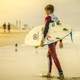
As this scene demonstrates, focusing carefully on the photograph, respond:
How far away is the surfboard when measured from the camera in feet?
11.6

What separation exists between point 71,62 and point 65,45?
208mm

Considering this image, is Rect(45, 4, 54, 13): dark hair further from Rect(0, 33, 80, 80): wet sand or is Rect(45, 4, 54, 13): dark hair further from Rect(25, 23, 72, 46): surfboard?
Rect(0, 33, 80, 80): wet sand

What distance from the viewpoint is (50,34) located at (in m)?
3.55

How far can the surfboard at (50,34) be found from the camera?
3.54 meters

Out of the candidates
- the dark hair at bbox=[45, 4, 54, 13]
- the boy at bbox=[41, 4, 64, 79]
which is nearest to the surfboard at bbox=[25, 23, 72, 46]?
the boy at bbox=[41, 4, 64, 79]

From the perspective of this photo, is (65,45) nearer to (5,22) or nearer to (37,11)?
(37,11)

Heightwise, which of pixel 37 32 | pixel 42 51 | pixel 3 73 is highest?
pixel 37 32

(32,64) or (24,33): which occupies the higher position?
(24,33)

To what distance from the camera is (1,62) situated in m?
3.54

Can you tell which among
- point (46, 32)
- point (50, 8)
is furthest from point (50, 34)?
point (50, 8)

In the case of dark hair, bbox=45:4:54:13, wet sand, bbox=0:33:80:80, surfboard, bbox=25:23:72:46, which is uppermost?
dark hair, bbox=45:4:54:13

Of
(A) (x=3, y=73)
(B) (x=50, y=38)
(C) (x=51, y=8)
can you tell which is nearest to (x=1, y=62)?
(A) (x=3, y=73)

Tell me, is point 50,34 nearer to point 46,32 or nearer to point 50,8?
point 46,32

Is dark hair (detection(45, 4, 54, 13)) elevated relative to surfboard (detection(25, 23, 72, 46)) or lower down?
elevated
